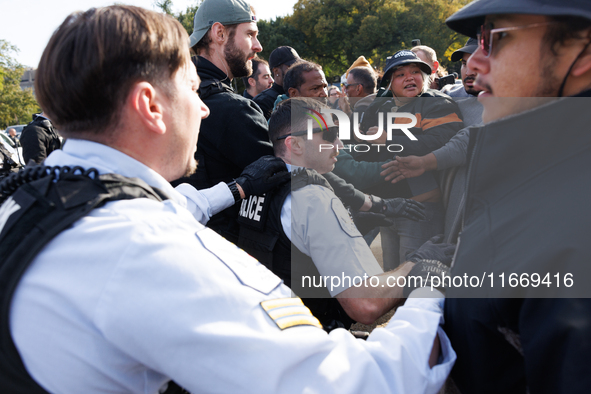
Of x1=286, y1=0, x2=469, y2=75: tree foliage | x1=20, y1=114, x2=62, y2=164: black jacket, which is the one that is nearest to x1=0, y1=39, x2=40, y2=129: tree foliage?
x1=286, y1=0, x2=469, y2=75: tree foliage

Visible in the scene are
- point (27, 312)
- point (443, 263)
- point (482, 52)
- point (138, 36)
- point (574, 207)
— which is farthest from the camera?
point (443, 263)

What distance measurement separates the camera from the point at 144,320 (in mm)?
797

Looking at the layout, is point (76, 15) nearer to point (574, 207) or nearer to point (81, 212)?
point (81, 212)

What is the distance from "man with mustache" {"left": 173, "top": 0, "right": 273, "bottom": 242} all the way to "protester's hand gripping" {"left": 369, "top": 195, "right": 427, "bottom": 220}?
82cm

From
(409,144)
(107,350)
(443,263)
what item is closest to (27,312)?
(107,350)

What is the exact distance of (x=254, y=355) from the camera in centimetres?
83

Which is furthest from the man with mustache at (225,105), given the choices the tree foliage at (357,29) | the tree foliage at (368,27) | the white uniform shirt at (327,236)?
the tree foliage at (368,27)

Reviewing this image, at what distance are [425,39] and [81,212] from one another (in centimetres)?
3393

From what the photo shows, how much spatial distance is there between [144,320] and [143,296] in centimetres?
5

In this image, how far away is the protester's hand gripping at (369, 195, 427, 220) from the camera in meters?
2.48

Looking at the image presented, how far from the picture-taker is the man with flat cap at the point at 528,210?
0.88m

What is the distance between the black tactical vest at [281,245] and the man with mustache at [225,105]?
11.6 inches

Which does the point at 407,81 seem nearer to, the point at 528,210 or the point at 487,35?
the point at 487,35

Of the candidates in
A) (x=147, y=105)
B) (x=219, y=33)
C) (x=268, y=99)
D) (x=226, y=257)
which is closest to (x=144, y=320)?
(x=226, y=257)
